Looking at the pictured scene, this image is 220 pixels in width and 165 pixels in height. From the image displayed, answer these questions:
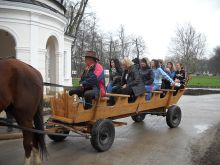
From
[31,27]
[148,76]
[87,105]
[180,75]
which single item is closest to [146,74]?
[148,76]

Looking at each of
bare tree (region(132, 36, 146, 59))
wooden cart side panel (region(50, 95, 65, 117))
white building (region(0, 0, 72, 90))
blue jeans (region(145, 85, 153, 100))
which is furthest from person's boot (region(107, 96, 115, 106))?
bare tree (region(132, 36, 146, 59))

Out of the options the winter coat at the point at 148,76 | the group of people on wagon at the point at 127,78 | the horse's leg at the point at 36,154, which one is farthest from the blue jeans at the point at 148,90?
the horse's leg at the point at 36,154

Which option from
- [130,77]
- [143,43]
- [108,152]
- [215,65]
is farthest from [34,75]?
[215,65]

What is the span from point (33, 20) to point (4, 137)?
9.99 metres

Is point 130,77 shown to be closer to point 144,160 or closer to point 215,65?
point 144,160

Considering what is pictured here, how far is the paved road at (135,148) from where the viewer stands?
631 cm

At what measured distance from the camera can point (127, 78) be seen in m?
8.54

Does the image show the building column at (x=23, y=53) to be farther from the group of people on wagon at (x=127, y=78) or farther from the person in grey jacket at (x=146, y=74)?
the person in grey jacket at (x=146, y=74)

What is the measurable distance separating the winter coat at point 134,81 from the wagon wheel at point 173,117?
161cm

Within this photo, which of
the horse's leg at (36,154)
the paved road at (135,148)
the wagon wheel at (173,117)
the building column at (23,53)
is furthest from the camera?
the building column at (23,53)

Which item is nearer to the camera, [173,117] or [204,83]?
[173,117]

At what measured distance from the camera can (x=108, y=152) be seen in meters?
6.91

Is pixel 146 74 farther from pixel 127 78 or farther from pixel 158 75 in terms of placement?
pixel 127 78

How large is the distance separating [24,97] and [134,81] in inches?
131
